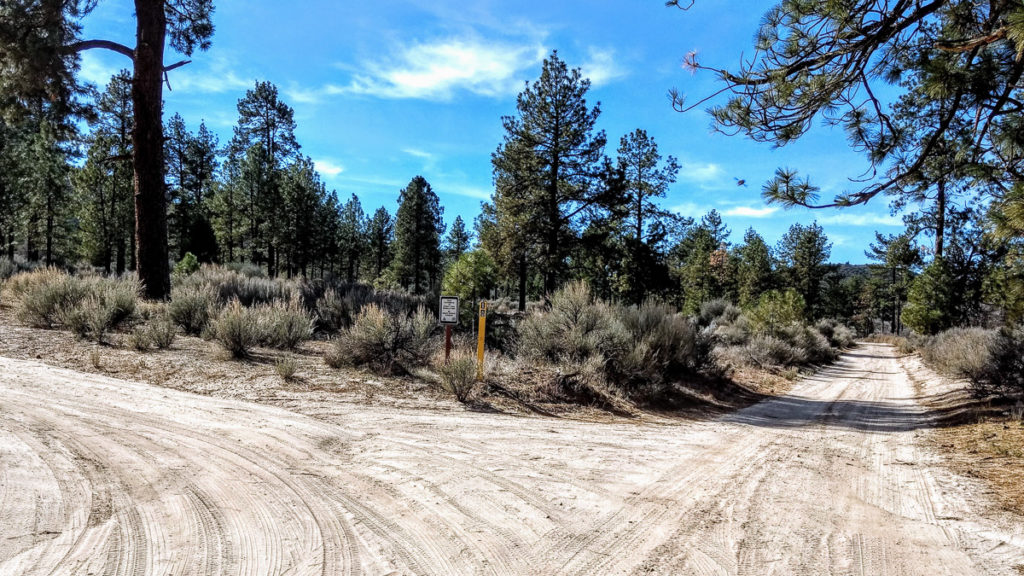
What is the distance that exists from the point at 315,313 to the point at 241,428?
31.5ft

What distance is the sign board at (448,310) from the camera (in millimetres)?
8391

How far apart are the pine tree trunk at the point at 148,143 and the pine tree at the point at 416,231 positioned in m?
38.1

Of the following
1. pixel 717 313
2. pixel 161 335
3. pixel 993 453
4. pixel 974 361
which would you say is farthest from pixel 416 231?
pixel 993 453

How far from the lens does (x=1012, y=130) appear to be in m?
6.27

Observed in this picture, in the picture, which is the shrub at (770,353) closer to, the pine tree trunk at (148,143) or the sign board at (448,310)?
the sign board at (448,310)

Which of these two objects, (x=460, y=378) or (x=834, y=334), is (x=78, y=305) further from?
(x=834, y=334)

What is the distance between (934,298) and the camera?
30.3m

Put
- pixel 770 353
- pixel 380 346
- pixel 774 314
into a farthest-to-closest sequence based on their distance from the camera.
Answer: pixel 774 314 < pixel 770 353 < pixel 380 346

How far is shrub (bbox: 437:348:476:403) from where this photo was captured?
7.33m

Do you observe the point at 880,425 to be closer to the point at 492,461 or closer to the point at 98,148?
the point at 492,461

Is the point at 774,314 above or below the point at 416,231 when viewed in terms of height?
below

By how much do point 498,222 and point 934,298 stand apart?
88.6ft

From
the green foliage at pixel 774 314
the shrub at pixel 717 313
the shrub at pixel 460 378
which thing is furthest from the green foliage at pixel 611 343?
the shrub at pixel 717 313

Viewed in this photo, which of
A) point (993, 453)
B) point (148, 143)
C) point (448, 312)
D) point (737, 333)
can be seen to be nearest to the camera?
point (993, 453)
